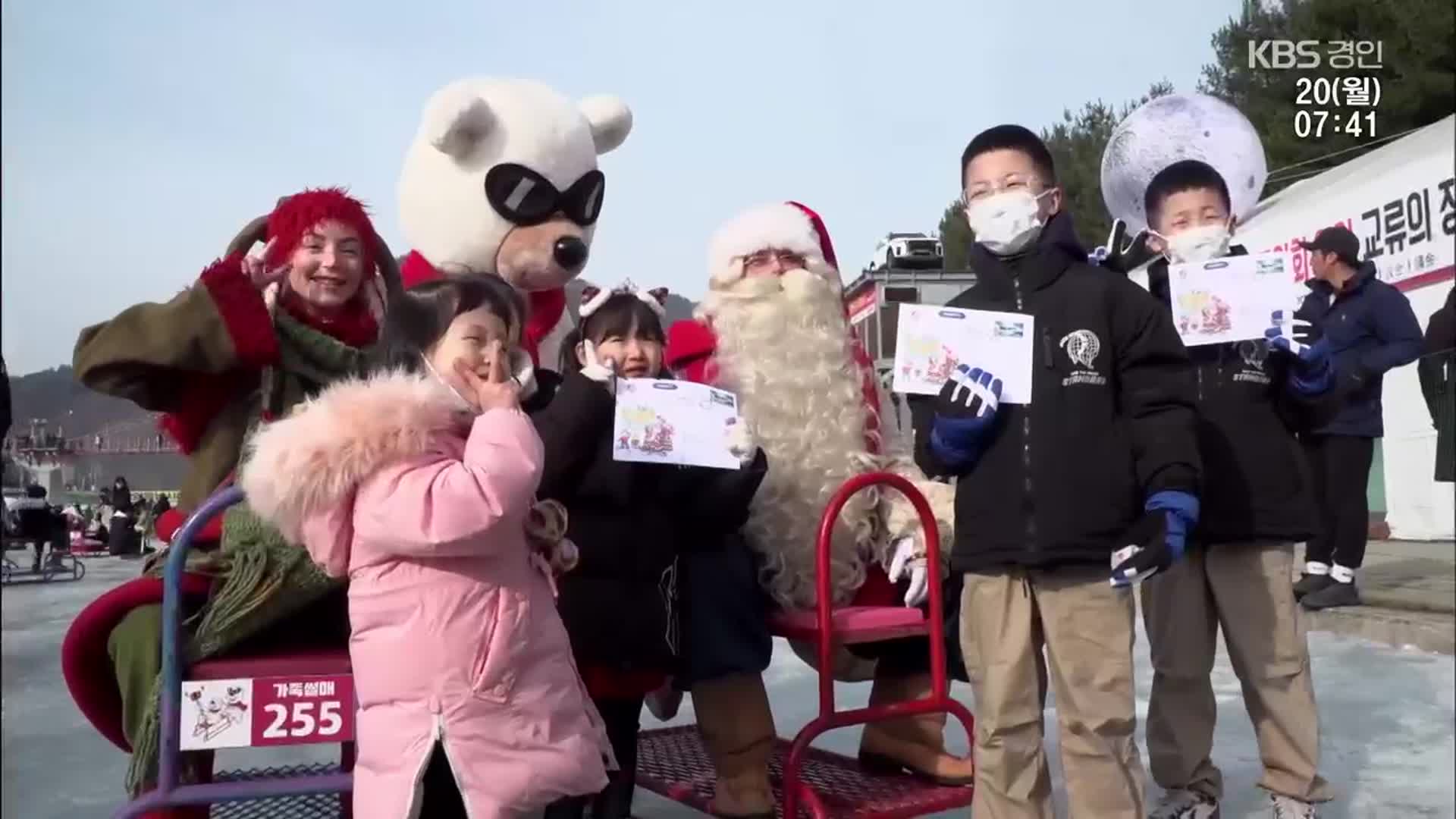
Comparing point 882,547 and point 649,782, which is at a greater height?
point 882,547

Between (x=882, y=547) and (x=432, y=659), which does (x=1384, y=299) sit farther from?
(x=432, y=659)

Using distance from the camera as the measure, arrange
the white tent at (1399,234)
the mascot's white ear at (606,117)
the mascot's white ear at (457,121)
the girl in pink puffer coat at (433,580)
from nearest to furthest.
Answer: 1. the girl in pink puffer coat at (433,580)
2. the mascot's white ear at (457,121)
3. the mascot's white ear at (606,117)
4. the white tent at (1399,234)

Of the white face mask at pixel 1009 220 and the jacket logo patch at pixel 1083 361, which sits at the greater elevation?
the white face mask at pixel 1009 220

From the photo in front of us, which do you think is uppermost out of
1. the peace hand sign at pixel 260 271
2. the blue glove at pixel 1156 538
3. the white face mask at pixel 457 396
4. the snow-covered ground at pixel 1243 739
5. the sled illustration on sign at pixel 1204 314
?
the peace hand sign at pixel 260 271

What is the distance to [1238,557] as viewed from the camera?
2744mm

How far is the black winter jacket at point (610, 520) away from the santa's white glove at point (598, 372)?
2cm

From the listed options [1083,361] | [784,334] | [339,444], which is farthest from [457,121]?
[1083,361]

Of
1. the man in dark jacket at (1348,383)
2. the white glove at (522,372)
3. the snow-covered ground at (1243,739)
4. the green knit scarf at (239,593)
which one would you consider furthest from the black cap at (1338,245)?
the green knit scarf at (239,593)

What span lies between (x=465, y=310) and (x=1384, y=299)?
3.10 m

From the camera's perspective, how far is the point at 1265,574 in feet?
8.89

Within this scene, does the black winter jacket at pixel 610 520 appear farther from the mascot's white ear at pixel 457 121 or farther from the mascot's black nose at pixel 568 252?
the mascot's white ear at pixel 457 121

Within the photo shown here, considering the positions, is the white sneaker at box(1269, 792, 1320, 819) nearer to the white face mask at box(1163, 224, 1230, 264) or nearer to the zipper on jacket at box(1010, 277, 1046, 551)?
the zipper on jacket at box(1010, 277, 1046, 551)

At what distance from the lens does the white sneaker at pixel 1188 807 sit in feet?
9.03

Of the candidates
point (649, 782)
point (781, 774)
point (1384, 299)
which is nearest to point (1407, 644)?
point (1384, 299)
